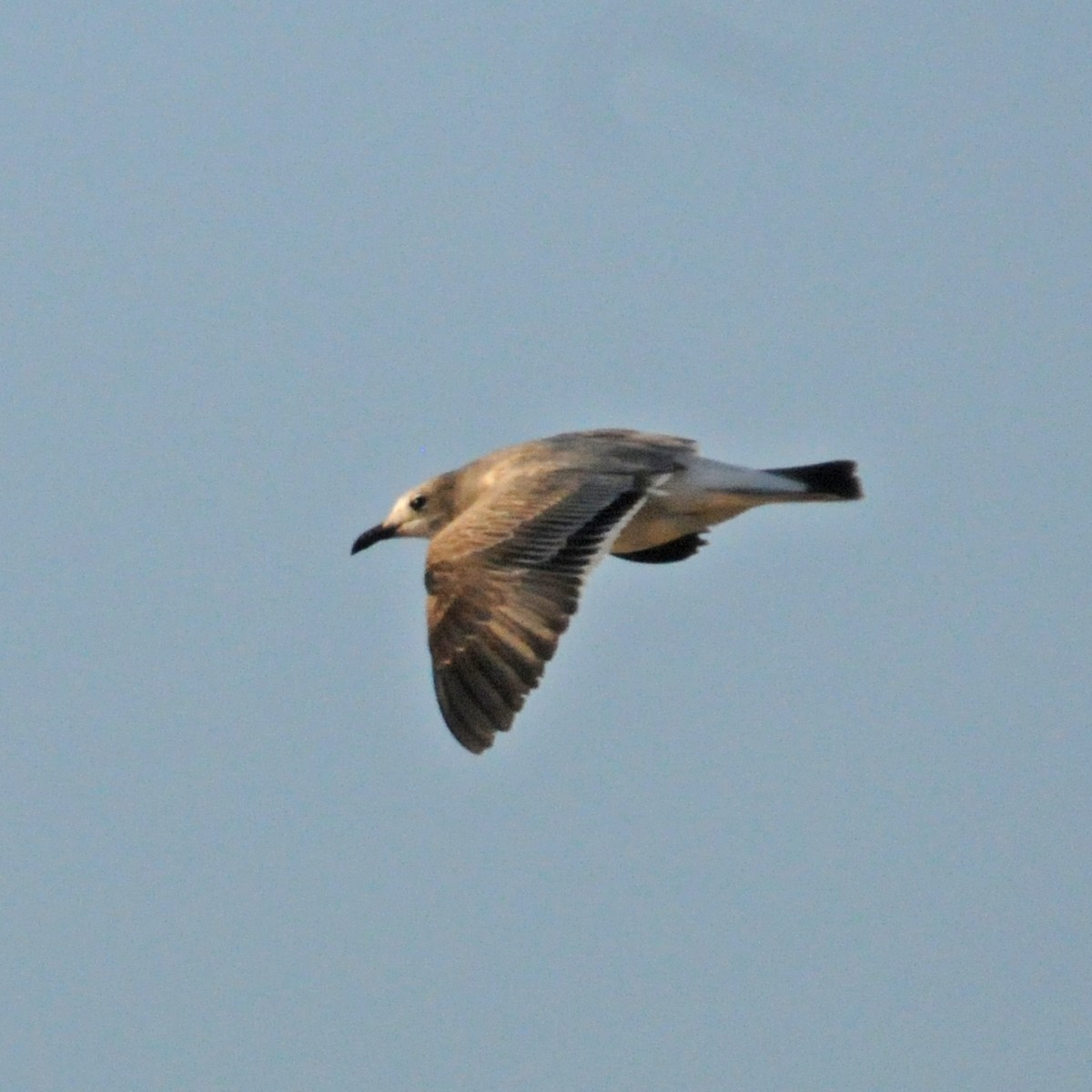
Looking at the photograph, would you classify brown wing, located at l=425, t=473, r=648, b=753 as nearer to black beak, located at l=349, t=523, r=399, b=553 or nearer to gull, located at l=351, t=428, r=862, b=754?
gull, located at l=351, t=428, r=862, b=754

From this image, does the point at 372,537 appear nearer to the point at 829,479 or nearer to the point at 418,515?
the point at 418,515

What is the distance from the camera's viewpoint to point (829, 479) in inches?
844

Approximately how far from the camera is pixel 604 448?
21172 mm

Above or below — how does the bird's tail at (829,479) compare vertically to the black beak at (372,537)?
above

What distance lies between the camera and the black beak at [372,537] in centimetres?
2303

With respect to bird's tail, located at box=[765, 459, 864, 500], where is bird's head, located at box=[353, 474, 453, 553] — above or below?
below

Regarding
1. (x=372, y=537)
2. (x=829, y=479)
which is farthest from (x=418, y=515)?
(x=829, y=479)

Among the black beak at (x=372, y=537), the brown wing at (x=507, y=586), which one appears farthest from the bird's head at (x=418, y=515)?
the brown wing at (x=507, y=586)

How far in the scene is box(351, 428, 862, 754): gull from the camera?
19.0 m

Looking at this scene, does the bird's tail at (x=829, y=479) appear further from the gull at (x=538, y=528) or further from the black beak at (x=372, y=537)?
the black beak at (x=372, y=537)

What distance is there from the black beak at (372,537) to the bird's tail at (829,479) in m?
2.94

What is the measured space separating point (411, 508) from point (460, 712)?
3.94 m

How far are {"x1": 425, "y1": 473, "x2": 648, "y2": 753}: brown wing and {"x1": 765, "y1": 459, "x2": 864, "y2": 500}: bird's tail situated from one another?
4.67 feet

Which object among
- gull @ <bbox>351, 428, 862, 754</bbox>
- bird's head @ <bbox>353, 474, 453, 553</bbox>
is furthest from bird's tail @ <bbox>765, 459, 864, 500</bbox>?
bird's head @ <bbox>353, 474, 453, 553</bbox>
